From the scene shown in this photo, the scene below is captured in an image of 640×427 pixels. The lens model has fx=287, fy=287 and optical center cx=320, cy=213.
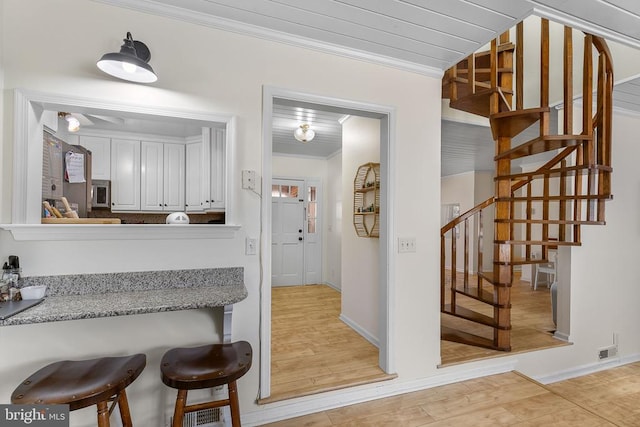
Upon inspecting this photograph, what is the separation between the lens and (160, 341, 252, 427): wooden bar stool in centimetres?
127

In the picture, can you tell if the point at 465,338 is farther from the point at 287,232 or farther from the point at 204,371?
the point at 287,232

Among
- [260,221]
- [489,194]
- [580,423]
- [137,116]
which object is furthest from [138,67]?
[489,194]

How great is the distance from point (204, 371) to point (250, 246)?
0.73 metres

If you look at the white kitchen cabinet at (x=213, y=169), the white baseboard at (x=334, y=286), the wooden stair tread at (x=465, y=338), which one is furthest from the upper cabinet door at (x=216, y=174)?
the white baseboard at (x=334, y=286)

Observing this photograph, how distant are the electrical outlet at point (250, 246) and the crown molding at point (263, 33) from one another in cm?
130

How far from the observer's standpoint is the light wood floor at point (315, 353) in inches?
80.8

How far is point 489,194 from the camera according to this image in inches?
267

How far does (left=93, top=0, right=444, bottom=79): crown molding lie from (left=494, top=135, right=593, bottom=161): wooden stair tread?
0.84 meters

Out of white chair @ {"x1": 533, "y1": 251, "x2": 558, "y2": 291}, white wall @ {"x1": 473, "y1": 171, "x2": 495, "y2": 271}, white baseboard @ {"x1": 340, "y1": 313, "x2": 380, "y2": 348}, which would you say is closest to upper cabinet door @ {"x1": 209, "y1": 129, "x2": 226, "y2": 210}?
white baseboard @ {"x1": 340, "y1": 313, "x2": 380, "y2": 348}

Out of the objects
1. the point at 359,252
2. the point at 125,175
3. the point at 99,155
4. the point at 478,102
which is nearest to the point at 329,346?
the point at 359,252

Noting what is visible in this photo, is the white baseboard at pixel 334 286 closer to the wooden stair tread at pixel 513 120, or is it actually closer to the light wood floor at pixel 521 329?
the light wood floor at pixel 521 329

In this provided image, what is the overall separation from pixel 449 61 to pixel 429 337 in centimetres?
212

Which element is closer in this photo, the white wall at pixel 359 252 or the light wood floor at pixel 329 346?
the light wood floor at pixel 329 346

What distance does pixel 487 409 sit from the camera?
6.42ft
